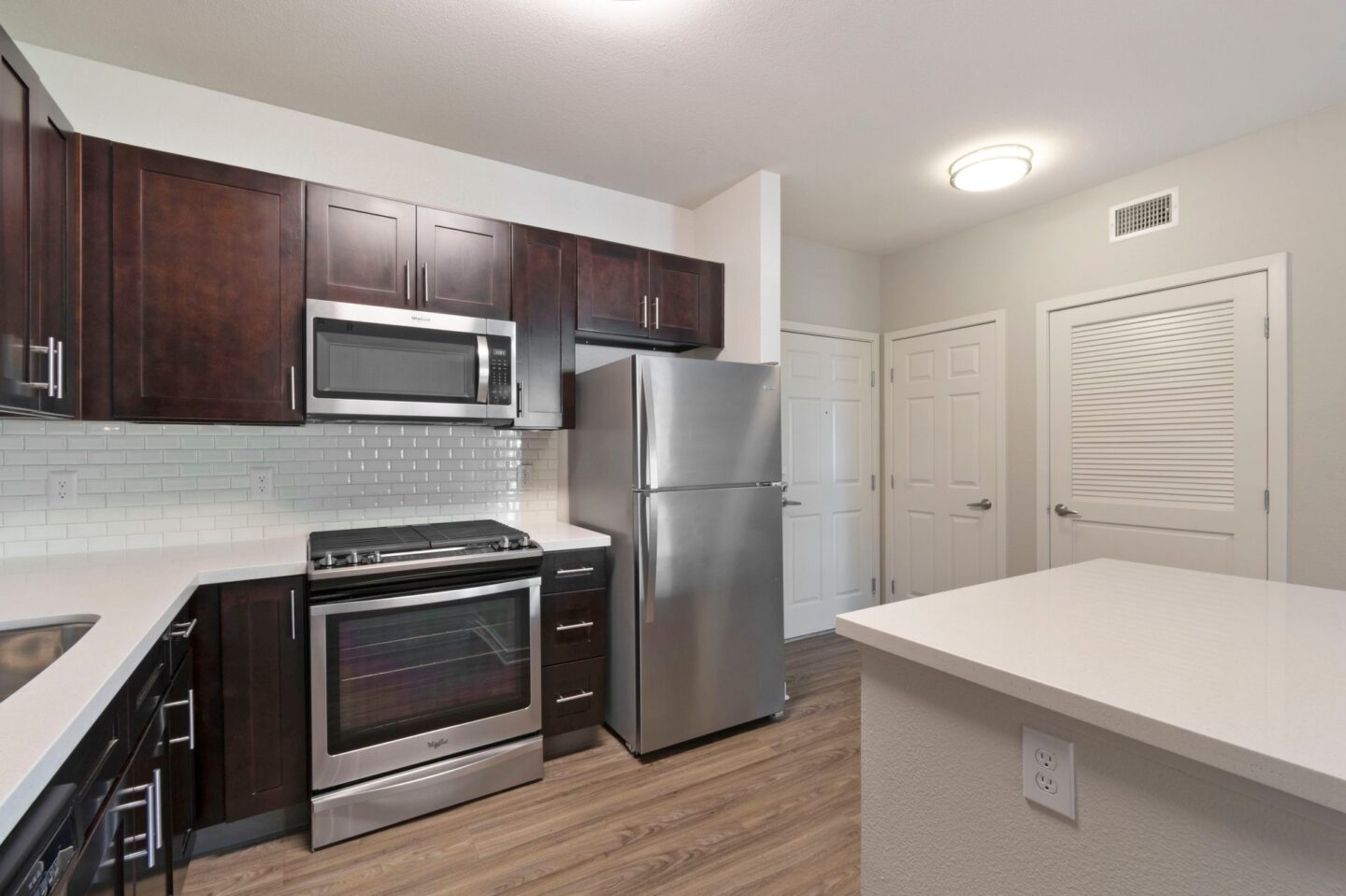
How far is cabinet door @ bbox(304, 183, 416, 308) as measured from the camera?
7.60 feet

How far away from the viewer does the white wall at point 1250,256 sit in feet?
8.23

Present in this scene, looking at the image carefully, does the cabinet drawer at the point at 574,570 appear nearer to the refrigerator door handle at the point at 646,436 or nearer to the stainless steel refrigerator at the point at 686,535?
the stainless steel refrigerator at the point at 686,535

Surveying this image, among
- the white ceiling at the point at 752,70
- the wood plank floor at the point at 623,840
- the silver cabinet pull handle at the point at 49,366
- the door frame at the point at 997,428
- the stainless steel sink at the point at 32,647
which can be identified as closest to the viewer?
the stainless steel sink at the point at 32,647

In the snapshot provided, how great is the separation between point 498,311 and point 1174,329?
10.4 ft

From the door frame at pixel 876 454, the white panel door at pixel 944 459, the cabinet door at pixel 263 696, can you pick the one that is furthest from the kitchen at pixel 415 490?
the door frame at pixel 876 454

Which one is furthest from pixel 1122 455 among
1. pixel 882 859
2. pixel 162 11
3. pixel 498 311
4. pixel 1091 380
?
pixel 162 11

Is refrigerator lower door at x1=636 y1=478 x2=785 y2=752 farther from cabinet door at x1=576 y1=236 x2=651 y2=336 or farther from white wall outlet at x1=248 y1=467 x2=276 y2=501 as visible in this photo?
white wall outlet at x1=248 y1=467 x2=276 y2=501

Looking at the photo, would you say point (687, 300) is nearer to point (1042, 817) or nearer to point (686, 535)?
point (686, 535)

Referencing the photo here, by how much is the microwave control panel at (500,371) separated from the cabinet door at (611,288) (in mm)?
404

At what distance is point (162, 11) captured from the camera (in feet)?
6.36

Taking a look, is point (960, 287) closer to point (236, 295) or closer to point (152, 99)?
point (236, 295)

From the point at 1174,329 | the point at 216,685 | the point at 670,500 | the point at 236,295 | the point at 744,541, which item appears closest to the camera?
the point at 216,685

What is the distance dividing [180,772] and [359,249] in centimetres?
180

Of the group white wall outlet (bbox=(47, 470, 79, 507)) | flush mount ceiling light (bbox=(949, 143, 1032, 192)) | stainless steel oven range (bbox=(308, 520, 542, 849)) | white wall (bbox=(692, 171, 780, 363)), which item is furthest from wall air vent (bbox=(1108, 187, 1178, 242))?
white wall outlet (bbox=(47, 470, 79, 507))
